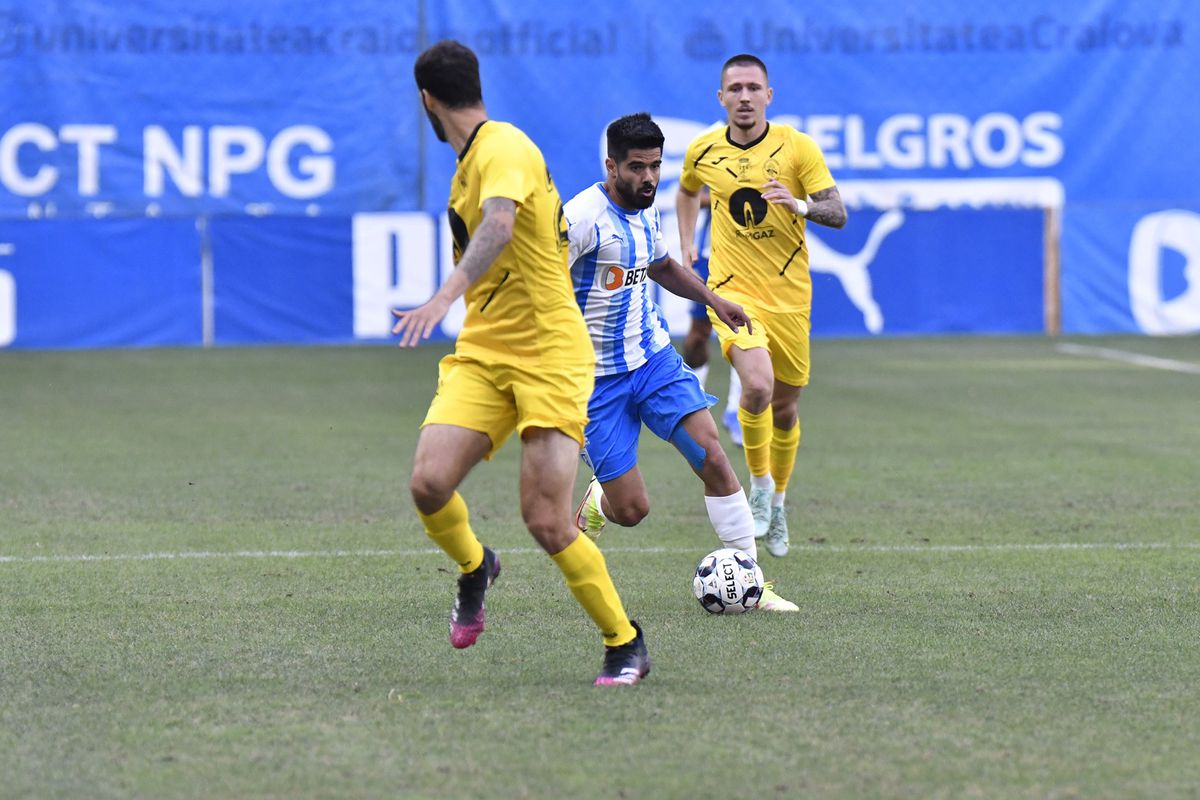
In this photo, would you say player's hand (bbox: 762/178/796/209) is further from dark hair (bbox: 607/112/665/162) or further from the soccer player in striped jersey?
dark hair (bbox: 607/112/665/162)

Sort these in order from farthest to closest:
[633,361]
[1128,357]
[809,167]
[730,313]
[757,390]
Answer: [1128,357] → [809,167] → [757,390] → [730,313] → [633,361]

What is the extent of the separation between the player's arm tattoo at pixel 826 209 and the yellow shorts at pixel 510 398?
10.1ft

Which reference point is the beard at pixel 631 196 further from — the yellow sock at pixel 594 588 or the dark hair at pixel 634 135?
the yellow sock at pixel 594 588

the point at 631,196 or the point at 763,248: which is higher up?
the point at 631,196

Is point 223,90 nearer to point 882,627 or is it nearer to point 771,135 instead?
point 771,135

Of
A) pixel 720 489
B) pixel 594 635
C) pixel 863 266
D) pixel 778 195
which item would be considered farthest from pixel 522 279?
pixel 863 266

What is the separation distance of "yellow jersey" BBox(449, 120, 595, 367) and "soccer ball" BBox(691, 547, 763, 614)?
1.44 m

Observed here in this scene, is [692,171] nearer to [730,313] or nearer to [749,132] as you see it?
[749,132]

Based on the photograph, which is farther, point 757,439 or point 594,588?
point 757,439

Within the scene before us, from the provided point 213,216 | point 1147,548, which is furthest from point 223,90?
point 1147,548

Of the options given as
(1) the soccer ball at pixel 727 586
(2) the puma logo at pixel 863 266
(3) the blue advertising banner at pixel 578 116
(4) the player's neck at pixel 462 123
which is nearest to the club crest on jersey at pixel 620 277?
(1) the soccer ball at pixel 727 586

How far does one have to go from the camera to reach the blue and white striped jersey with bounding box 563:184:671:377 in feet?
22.5

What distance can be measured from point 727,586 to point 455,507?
1.47 m

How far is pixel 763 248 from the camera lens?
30.1 feet
